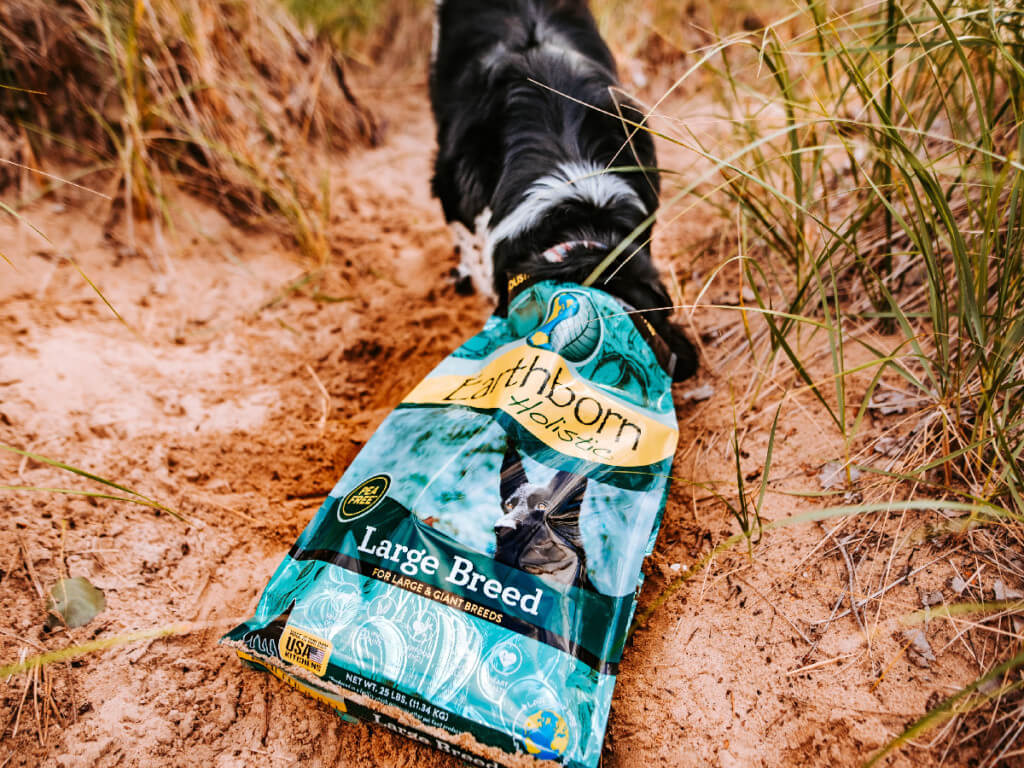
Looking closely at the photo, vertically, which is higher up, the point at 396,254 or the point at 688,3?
the point at 688,3

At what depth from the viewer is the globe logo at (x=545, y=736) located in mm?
1085

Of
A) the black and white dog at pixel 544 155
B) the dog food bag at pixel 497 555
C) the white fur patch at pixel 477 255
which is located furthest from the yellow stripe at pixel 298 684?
the white fur patch at pixel 477 255

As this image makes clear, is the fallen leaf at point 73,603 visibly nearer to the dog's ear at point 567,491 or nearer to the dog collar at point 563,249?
the dog's ear at point 567,491

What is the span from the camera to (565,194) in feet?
5.76

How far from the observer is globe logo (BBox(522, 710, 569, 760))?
1085 millimetres

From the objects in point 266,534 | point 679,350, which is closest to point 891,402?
point 679,350

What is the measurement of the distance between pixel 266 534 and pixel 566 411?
834mm

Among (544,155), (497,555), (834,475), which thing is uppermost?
(544,155)

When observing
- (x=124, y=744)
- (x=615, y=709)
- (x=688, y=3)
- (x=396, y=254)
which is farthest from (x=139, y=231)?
(x=688, y=3)

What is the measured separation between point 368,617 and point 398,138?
9.49ft

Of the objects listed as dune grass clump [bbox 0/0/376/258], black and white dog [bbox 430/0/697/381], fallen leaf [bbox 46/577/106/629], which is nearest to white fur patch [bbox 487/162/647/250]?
black and white dog [bbox 430/0/697/381]

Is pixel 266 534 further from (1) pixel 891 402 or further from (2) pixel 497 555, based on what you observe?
(1) pixel 891 402

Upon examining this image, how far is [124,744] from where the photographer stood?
1.20m

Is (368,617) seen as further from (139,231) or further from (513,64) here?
(139,231)
